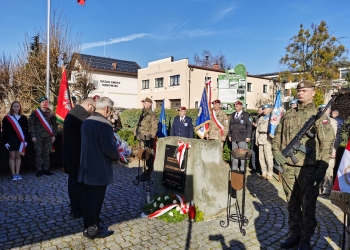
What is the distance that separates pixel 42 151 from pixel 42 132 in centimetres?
54

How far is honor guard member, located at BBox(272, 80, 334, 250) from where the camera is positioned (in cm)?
345

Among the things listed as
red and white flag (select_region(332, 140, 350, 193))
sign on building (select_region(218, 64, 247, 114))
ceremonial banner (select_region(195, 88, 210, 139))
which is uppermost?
sign on building (select_region(218, 64, 247, 114))

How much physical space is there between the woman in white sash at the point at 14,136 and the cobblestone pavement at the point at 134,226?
109cm

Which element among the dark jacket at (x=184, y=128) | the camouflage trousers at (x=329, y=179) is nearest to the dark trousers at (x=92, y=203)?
the dark jacket at (x=184, y=128)

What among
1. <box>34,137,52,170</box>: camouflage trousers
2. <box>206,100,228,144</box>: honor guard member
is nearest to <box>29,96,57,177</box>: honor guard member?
<box>34,137,52,170</box>: camouflage trousers

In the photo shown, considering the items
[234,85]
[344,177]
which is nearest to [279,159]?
[344,177]

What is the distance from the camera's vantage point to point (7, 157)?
24.8 ft

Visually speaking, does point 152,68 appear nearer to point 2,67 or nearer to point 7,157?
point 2,67

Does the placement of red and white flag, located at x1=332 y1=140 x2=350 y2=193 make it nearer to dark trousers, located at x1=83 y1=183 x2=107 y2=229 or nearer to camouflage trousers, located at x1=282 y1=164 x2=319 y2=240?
camouflage trousers, located at x1=282 y1=164 x2=319 y2=240

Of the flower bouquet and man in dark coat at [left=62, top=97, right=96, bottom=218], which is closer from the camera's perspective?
man in dark coat at [left=62, top=97, right=96, bottom=218]

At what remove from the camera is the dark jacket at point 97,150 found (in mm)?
3723

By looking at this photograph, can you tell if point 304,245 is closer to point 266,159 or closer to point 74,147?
point 74,147

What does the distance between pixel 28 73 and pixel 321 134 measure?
15.2 m

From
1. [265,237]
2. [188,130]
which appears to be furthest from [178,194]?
[188,130]
